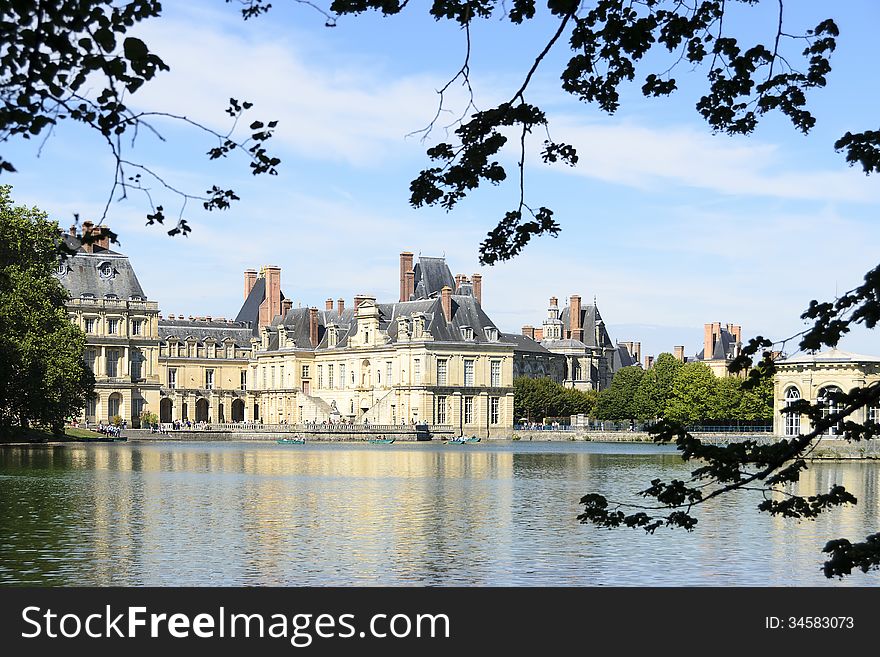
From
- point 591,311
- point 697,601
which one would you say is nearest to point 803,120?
point 697,601

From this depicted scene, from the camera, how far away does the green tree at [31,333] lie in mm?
46094

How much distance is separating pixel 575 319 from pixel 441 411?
32.3 meters

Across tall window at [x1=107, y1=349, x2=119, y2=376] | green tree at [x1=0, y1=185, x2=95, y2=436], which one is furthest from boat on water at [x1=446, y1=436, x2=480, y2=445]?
green tree at [x1=0, y1=185, x2=95, y2=436]

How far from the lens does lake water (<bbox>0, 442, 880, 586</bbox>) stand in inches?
639

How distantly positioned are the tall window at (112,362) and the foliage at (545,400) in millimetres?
30092

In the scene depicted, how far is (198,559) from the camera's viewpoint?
17375mm

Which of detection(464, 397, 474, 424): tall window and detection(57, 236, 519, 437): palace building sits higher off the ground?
detection(57, 236, 519, 437): palace building

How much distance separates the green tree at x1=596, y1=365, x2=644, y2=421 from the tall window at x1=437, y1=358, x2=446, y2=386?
1279cm

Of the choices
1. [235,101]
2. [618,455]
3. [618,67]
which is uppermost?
[618,67]

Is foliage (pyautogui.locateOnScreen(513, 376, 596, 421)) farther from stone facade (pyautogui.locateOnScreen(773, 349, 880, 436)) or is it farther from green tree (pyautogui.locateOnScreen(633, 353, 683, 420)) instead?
stone facade (pyautogui.locateOnScreen(773, 349, 880, 436))

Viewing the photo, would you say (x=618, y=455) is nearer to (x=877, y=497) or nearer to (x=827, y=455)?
(x=827, y=455)

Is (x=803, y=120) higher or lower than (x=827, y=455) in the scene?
higher

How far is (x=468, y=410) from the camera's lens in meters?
94.2

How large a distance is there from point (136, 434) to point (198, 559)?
198 ft
